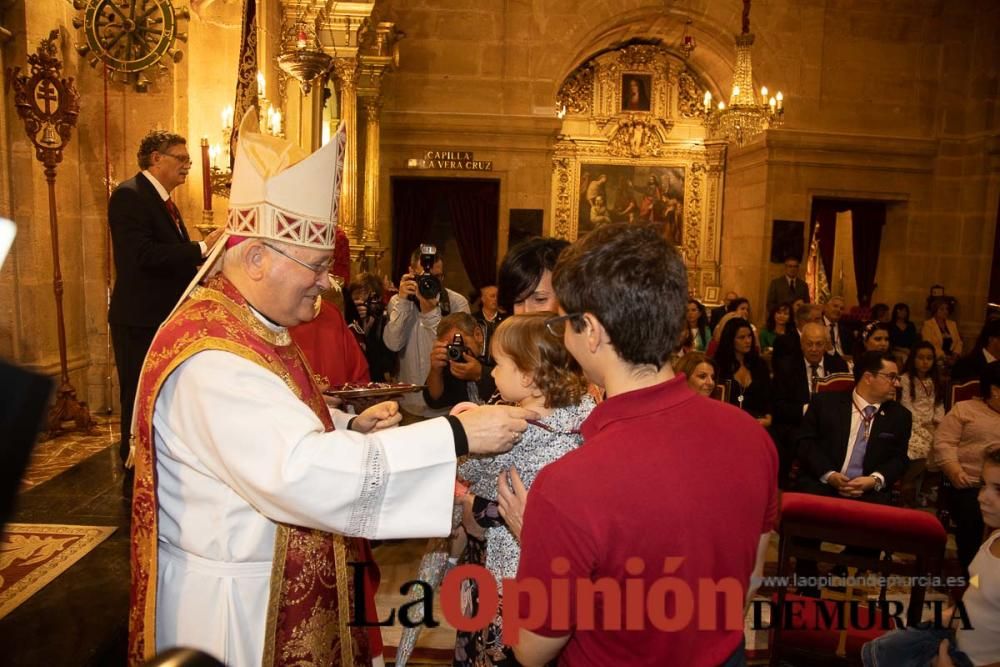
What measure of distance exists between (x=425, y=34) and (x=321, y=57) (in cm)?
755

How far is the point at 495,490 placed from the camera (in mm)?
2006

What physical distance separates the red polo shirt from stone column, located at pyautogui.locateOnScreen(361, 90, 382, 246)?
892cm

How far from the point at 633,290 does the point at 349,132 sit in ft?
25.7

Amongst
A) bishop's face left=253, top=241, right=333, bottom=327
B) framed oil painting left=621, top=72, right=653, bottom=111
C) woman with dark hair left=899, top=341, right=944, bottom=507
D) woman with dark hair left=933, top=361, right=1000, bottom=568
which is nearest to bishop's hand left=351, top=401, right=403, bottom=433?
bishop's face left=253, top=241, right=333, bottom=327

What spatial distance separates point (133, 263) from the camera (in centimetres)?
386

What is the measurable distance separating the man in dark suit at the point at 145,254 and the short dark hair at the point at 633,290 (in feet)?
9.83

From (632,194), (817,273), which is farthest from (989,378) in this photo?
(632,194)

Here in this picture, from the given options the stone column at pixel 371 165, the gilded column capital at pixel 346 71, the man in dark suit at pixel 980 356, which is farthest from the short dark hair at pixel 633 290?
the stone column at pixel 371 165

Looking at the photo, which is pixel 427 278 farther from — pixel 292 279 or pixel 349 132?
pixel 349 132

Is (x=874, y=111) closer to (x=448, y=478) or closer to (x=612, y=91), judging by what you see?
(x=612, y=91)

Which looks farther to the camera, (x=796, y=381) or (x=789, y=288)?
(x=789, y=288)

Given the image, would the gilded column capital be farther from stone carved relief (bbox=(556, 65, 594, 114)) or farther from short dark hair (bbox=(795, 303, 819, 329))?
stone carved relief (bbox=(556, 65, 594, 114))

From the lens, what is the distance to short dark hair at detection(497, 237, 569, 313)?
2.59 m

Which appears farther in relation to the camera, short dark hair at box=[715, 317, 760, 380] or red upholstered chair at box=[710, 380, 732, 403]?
short dark hair at box=[715, 317, 760, 380]
